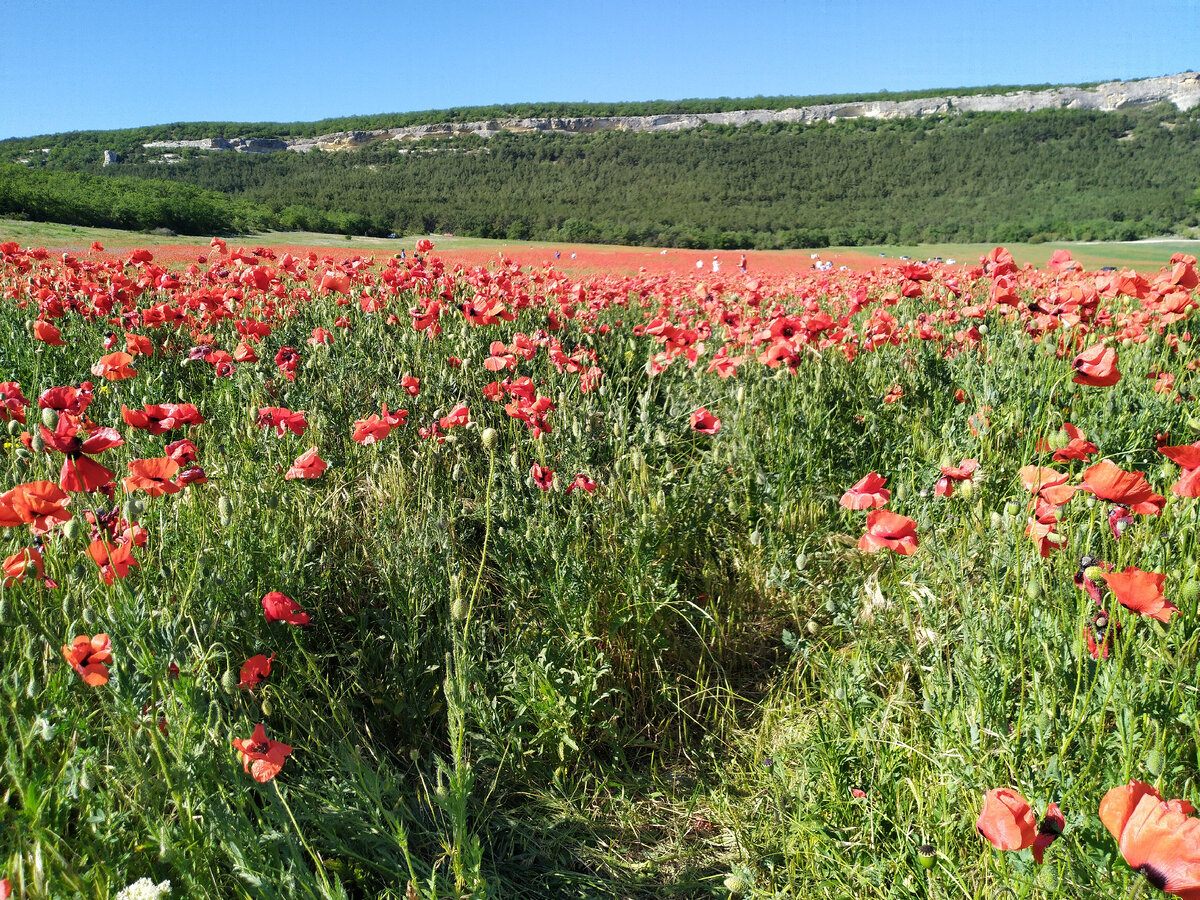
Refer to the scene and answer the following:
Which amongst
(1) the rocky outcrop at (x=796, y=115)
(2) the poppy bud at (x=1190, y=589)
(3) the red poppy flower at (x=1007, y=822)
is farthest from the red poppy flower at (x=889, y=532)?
(1) the rocky outcrop at (x=796, y=115)

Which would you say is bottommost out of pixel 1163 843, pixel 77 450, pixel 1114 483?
pixel 1163 843

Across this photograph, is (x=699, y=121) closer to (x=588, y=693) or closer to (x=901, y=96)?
(x=901, y=96)

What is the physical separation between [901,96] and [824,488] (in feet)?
352

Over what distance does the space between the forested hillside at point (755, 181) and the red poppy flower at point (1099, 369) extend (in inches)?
1169

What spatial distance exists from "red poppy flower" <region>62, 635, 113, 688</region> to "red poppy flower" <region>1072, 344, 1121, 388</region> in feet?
6.67

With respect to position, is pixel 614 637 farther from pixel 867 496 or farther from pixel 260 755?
pixel 260 755

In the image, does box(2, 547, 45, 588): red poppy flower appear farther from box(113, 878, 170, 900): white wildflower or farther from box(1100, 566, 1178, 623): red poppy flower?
box(1100, 566, 1178, 623): red poppy flower

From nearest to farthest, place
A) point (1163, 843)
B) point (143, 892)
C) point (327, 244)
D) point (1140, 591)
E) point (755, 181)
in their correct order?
point (1163, 843), point (143, 892), point (1140, 591), point (327, 244), point (755, 181)

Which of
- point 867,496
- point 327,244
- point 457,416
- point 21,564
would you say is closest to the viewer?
point 21,564

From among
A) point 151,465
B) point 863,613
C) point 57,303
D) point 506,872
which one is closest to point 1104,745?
point 863,613

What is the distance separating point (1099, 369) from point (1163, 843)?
1.26 metres

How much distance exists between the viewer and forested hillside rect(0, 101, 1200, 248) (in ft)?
131

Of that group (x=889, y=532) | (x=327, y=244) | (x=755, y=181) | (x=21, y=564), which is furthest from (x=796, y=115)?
(x=21, y=564)

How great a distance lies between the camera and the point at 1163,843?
28.2 inches
